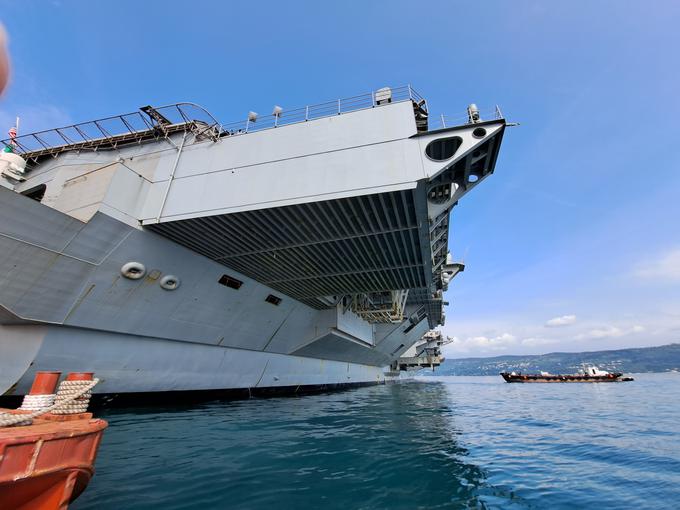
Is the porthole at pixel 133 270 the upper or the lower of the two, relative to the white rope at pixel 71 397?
upper

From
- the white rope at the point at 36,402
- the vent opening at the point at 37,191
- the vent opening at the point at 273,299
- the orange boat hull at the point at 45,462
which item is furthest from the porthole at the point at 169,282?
the orange boat hull at the point at 45,462

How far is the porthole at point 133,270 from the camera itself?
428 inches

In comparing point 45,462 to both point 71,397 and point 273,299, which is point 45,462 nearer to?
point 71,397

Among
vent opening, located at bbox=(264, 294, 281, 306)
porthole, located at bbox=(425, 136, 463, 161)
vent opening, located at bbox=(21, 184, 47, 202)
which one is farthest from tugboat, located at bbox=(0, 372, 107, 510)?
vent opening, located at bbox=(21, 184, 47, 202)

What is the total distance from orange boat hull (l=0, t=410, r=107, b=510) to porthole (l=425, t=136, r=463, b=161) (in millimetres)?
9666

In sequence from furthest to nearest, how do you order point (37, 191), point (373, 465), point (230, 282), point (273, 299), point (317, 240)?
point (273, 299), point (37, 191), point (230, 282), point (317, 240), point (373, 465)

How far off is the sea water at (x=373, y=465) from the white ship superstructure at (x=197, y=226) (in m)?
3.10

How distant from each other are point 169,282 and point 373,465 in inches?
377

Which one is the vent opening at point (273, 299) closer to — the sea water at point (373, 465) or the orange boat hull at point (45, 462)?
the sea water at point (373, 465)

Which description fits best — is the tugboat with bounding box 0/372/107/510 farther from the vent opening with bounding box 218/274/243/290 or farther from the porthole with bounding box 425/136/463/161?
the vent opening with bounding box 218/274/243/290

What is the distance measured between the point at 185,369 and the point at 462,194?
13.2 metres

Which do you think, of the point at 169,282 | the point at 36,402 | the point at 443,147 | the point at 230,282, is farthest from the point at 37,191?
the point at 443,147

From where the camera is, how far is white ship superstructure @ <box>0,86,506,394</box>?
9602 millimetres

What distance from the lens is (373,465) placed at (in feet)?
19.9
